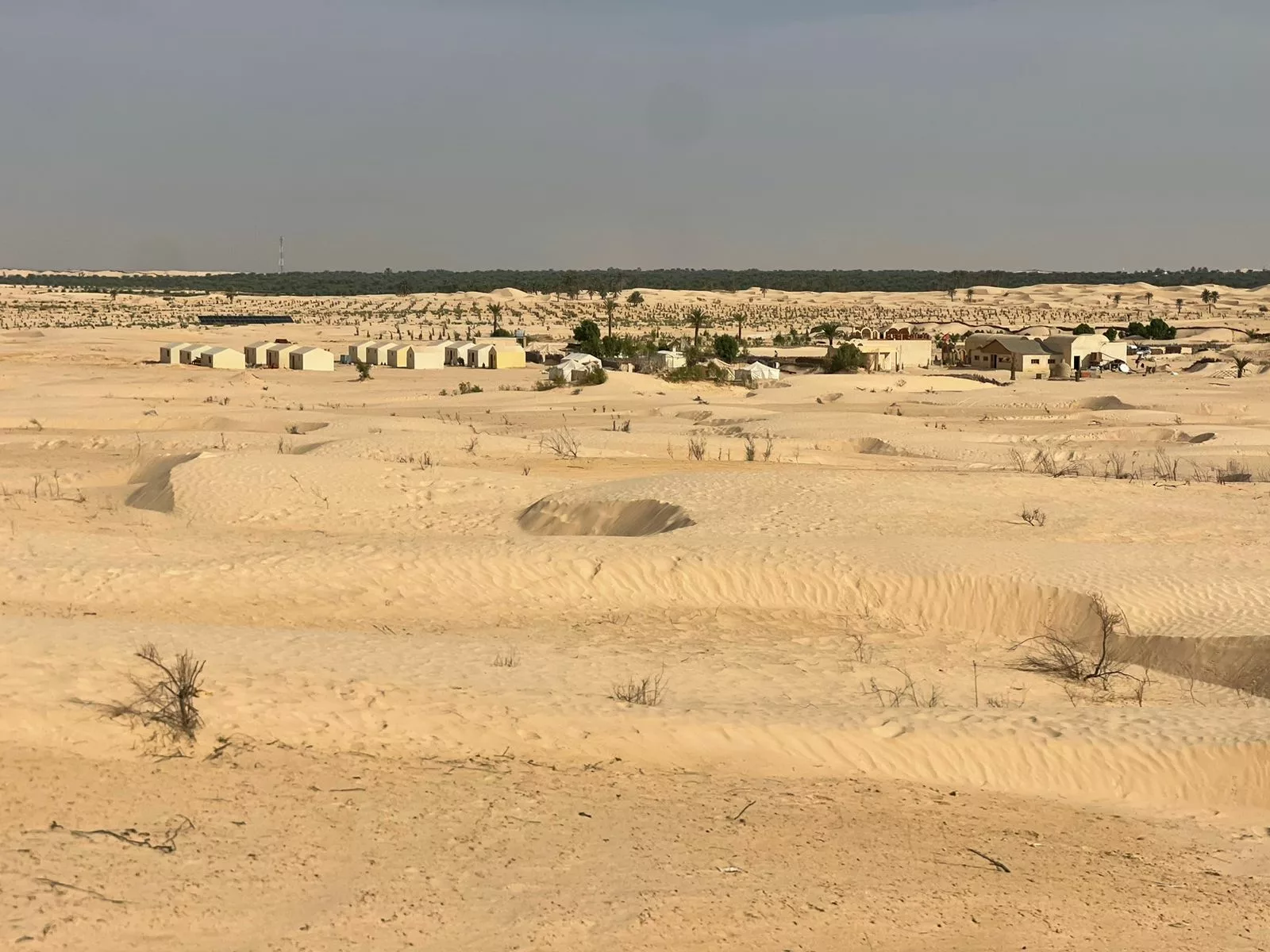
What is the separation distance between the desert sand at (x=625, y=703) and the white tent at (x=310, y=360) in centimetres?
2909

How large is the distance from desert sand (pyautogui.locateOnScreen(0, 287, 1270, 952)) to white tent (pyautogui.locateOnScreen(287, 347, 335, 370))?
29093 mm

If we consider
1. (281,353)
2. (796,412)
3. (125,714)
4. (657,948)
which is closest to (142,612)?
(125,714)

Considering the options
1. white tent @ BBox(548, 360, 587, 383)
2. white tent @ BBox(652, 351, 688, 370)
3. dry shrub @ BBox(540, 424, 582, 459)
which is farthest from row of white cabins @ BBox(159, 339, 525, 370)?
dry shrub @ BBox(540, 424, 582, 459)

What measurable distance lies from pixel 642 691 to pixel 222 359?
Result: 48.7 meters

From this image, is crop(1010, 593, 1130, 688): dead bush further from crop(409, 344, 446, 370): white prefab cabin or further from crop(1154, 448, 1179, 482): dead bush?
crop(409, 344, 446, 370): white prefab cabin

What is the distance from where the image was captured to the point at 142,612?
13859 mm

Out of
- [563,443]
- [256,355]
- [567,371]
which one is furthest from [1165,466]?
[256,355]

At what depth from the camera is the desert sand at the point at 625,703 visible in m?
7.31

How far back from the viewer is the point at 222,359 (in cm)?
5584

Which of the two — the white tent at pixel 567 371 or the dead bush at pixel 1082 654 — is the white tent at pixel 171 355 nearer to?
the white tent at pixel 567 371

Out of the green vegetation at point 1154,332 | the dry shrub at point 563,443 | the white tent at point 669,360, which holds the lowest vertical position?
the dry shrub at point 563,443

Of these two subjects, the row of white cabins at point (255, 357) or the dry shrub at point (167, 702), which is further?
the row of white cabins at point (255, 357)

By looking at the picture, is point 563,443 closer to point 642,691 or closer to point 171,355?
point 642,691

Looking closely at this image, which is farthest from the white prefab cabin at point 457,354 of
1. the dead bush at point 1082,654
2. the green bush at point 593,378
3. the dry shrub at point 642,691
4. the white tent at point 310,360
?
the dry shrub at point 642,691
